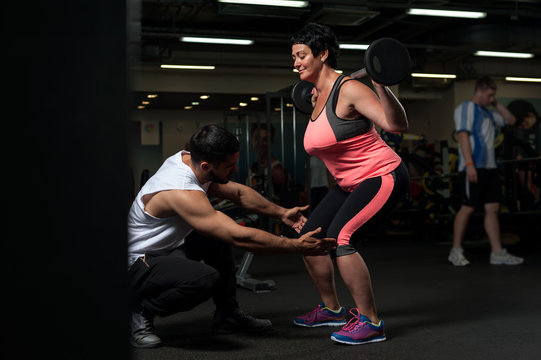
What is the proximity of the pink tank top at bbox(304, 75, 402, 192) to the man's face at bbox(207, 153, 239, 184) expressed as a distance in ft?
1.10

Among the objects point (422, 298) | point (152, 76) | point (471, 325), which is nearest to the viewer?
point (471, 325)

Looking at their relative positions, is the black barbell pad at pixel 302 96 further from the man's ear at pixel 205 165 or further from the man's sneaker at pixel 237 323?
the man's sneaker at pixel 237 323

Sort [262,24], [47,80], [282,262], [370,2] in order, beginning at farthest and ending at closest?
1. [262,24]
2. [370,2]
3. [282,262]
4. [47,80]

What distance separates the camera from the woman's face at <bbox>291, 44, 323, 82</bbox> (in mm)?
2277

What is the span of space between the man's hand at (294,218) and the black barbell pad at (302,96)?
52cm

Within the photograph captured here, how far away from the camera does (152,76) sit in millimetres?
10219

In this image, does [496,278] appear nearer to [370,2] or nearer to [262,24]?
[370,2]

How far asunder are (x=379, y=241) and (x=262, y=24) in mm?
4303

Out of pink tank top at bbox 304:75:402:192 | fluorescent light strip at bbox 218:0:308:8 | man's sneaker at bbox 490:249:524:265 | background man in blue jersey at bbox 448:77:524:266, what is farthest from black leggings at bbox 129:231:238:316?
fluorescent light strip at bbox 218:0:308:8

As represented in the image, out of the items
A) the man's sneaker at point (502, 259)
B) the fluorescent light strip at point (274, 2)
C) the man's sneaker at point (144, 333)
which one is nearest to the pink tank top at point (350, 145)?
the man's sneaker at point (144, 333)

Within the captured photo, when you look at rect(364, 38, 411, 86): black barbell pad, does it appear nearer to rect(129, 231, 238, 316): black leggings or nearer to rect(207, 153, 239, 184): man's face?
rect(207, 153, 239, 184): man's face

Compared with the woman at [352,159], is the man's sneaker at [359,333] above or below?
below

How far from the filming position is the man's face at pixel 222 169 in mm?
2074

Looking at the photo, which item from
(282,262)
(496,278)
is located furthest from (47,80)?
(282,262)
